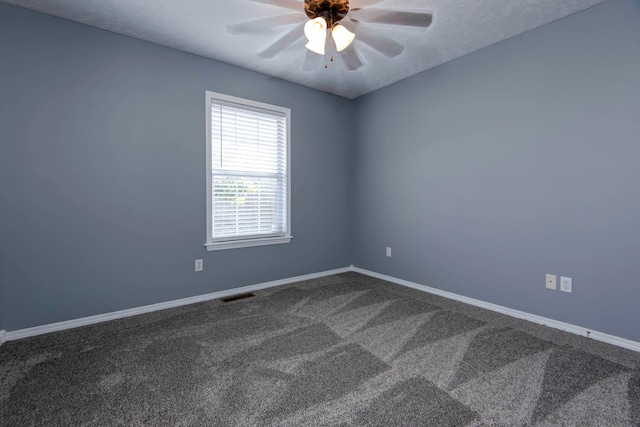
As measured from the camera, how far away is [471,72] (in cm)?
297

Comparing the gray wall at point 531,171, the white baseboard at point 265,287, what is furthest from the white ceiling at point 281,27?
the white baseboard at point 265,287

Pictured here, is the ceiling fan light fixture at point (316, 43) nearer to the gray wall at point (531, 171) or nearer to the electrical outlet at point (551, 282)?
the gray wall at point (531, 171)

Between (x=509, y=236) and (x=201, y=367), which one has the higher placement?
(x=509, y=236)

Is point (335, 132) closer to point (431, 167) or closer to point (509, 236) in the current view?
point (431, 167)

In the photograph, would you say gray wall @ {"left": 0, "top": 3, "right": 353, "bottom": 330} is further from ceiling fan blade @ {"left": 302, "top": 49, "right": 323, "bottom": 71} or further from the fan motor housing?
the fan motor housing

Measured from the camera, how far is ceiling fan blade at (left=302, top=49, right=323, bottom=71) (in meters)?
2.92

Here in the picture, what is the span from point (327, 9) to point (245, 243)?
2.38m

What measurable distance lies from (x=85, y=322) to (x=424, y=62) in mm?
4077

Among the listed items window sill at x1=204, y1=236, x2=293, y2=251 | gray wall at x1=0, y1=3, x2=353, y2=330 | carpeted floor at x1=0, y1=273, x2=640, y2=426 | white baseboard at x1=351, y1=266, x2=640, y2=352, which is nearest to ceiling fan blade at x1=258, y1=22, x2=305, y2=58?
gray wall at x1=0, y1=3, x2=353, y2=330

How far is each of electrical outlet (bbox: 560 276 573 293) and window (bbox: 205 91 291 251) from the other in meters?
2.72

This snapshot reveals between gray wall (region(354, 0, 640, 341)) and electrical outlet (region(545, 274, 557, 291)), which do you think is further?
electrical outlet (region(545, 274, 557, 291))

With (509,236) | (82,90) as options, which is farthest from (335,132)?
(82,90)

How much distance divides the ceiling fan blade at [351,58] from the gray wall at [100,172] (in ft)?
3.49

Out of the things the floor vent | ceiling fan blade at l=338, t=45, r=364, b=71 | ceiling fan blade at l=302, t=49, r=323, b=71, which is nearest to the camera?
ceiling fan blade at l=338, t=45, r=364, b=71
